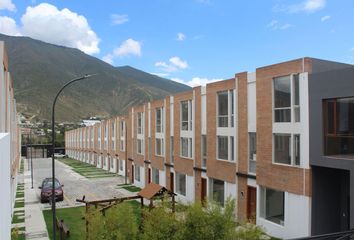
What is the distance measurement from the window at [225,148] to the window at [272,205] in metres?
3.59

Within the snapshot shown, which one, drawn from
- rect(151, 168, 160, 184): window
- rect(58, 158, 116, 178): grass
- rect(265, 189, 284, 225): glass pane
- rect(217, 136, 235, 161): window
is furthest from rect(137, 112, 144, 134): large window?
rect(265, 189, 284, 225): glass pane

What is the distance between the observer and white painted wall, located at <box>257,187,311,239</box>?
59.1 ft

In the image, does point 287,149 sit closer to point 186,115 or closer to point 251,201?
point 251,201

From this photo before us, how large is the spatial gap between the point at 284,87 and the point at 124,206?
10.8 metres

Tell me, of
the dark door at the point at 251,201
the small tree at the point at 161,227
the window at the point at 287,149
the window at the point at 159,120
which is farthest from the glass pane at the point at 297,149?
the window at the point at 159,120

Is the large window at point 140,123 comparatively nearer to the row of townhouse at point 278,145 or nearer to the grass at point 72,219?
the row of townhouse at point 278,145

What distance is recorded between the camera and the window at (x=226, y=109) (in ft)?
78.8

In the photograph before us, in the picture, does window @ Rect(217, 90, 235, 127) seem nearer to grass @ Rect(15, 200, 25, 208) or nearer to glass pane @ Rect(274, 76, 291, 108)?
glass pane @ Rect(274, 76, 291, 108)

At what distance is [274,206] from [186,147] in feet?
37.3

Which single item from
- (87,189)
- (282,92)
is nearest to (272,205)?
(282,92)

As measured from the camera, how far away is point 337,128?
17250 mm

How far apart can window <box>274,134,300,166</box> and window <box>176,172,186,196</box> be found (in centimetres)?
1209

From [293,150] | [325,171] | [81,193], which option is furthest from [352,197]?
[81,193]

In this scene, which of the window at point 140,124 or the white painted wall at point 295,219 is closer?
the white painted wall at point 295,219
